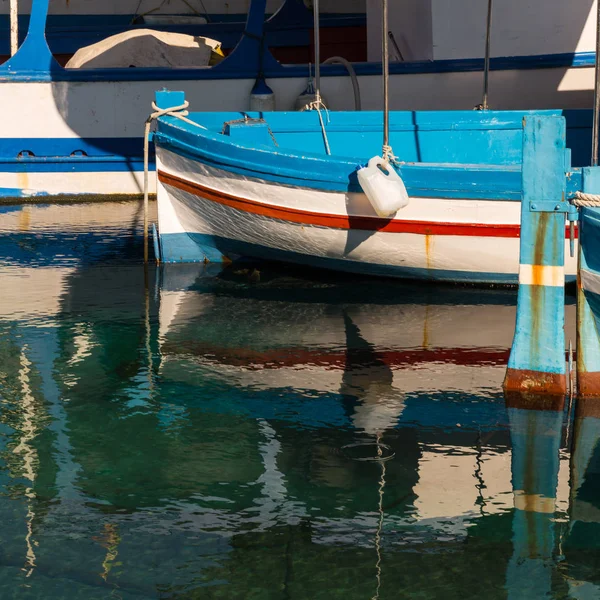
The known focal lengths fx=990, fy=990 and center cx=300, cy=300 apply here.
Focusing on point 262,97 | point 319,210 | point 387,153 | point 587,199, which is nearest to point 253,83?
point 262,97

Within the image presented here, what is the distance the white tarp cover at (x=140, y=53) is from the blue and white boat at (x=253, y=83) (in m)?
0.94

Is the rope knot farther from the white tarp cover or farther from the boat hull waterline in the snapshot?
the white tarp cover

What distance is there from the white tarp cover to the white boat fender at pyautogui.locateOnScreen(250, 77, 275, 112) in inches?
56.7

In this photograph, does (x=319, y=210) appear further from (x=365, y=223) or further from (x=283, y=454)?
(x=283, y=454)

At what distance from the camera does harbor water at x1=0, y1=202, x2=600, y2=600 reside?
12.0 ft

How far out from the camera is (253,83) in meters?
12.4

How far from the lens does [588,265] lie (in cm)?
507

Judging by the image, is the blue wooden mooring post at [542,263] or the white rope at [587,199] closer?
the white rope at [587,199]

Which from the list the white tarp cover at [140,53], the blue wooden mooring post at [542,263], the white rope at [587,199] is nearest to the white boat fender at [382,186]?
the blue wooden mooring post at [542,263]

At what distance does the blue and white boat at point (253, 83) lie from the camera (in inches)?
441

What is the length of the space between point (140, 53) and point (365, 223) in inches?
266

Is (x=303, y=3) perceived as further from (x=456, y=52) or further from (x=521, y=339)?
(x=521, y=339)

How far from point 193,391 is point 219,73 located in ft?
24.7

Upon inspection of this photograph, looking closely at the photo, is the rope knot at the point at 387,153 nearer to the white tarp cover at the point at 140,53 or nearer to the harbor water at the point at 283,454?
the harbor water at the point at 283,454
